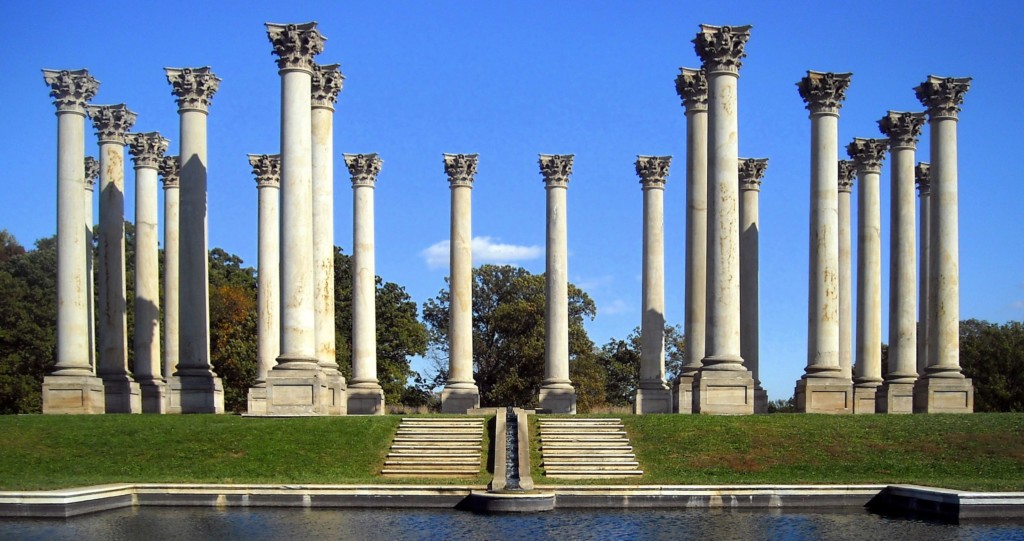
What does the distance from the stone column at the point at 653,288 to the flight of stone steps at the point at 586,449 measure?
20114 mm

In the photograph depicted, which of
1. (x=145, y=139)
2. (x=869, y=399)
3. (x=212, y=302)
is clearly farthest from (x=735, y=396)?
(x=212, y=302)

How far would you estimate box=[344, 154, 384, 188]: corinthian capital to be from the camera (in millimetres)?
84250

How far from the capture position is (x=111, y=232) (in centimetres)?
8056

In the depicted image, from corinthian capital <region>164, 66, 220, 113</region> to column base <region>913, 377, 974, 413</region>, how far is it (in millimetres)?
41015

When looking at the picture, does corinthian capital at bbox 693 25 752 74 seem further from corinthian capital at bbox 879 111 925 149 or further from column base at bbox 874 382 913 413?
column base at bbox 874 382 913 413

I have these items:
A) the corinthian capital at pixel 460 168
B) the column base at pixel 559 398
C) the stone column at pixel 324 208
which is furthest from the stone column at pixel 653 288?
the stone column at pixel 324 208

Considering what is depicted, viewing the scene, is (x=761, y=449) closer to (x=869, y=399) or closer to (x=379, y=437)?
(x=379, y=437)

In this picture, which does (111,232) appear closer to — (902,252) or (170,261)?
(170,261)

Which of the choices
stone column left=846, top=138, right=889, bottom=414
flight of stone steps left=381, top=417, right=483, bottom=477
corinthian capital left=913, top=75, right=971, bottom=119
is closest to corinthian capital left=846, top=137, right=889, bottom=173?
stone column left=846, top=138, right=889, bottom=414

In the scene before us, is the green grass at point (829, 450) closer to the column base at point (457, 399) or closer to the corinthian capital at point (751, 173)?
the column base at point (457, 399)

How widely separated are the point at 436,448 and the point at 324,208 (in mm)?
21613

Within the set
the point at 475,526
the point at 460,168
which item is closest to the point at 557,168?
the point at 460,168

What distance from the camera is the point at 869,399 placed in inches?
3027

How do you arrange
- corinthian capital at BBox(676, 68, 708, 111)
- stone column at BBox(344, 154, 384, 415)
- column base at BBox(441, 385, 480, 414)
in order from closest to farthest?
corinthian capital at BBox(676, 68, 708, 111)
column base at BBox(441, 385, 480, 414)
stone column at BBox(344, 154, 384, 415)
